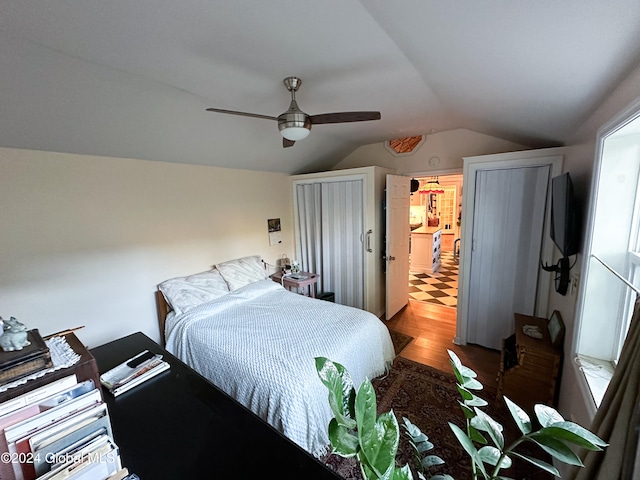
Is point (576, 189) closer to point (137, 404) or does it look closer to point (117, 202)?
point (137, 404)

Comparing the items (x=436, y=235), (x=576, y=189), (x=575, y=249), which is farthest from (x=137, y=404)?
(x=436, y=235)

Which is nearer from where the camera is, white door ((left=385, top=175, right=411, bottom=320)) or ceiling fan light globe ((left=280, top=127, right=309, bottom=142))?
ceiling fan light globe ((left=280, top=127, right=309, bottom=142))

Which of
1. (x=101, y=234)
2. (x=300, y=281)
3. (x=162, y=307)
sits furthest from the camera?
(x=300, y=281)

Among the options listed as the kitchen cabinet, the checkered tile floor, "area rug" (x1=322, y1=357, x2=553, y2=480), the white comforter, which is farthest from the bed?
the kitchen cabinet

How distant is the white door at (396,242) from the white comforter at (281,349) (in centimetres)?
120

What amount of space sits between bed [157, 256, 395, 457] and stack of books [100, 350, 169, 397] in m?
0.53

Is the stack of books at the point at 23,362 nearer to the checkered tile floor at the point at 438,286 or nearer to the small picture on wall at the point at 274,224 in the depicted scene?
the small picture on wall at the point at 274,224

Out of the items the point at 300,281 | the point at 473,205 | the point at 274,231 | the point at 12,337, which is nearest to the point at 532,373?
the point at 473,205

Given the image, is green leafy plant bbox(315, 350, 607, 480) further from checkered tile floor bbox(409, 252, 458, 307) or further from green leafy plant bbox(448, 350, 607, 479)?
checkered tile floor bbox(409, 252, 458, 307)

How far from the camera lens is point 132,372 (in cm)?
131

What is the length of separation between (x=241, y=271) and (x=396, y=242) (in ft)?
6.66

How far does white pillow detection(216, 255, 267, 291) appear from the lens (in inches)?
117

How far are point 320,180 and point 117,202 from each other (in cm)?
229

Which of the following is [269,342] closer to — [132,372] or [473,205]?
[132,372]
